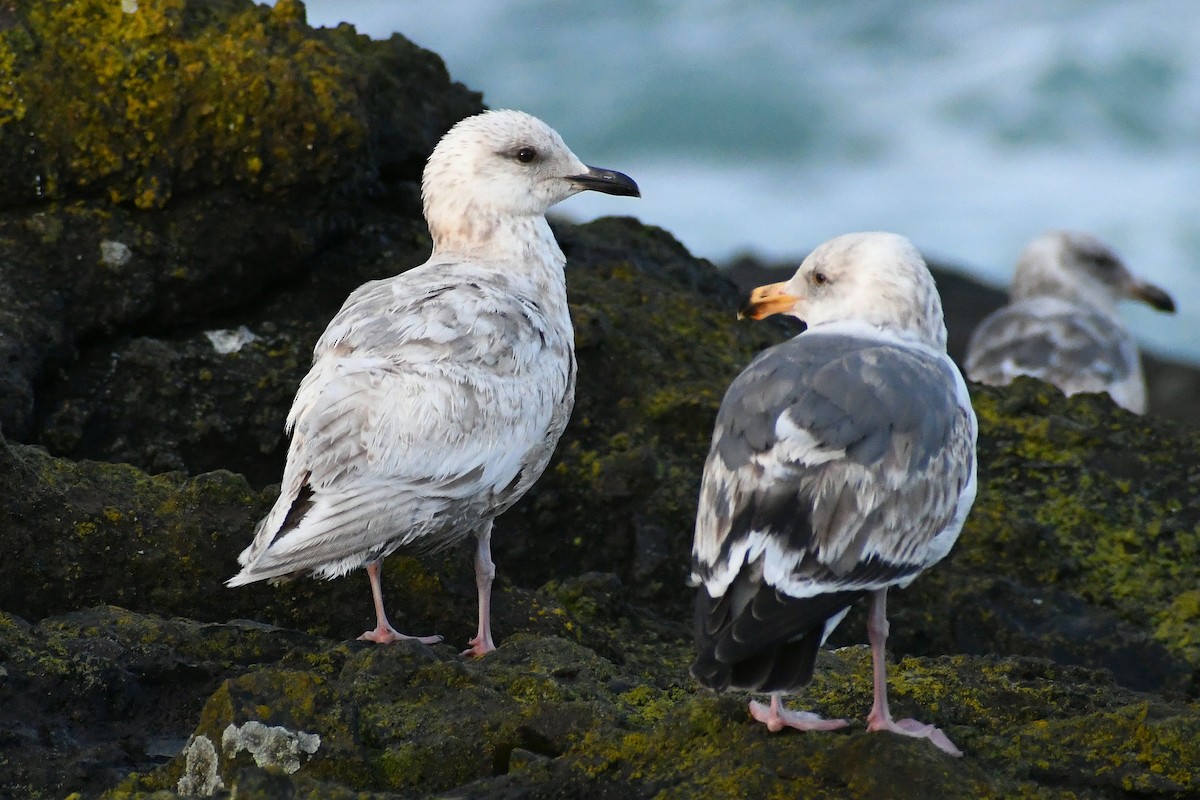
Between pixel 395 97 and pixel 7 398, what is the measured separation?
2478mm

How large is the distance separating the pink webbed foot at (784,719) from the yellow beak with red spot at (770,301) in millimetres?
1813

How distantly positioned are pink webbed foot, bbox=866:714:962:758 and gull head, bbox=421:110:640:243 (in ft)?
9.21

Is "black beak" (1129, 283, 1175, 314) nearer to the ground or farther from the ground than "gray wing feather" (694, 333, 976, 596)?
farther from the ground

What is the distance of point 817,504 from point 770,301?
171 cm

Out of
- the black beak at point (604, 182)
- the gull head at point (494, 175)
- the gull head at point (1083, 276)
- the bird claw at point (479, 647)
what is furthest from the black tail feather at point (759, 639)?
the gull head at point (1083, 276)

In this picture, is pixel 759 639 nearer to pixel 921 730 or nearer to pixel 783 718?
pixel 783 718

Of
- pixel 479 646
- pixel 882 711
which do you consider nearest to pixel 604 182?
pixel 479 646

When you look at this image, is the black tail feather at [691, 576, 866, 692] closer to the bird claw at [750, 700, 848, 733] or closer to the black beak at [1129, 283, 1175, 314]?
the bird claw at [750, 700, 848, 733]

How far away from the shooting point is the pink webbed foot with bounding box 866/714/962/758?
3830mm

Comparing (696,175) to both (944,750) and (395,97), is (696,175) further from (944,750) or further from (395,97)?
(944,750)

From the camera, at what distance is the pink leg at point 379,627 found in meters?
4.66

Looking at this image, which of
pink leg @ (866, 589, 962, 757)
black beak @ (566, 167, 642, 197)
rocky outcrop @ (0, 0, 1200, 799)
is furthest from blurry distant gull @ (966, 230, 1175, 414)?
pink leg @ (866, 589, 962, 757)

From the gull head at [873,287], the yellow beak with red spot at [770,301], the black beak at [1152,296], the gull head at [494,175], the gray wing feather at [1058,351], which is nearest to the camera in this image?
the gull head at [873,287]

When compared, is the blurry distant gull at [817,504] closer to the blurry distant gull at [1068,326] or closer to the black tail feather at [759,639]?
the black tail feather at [759,639]
